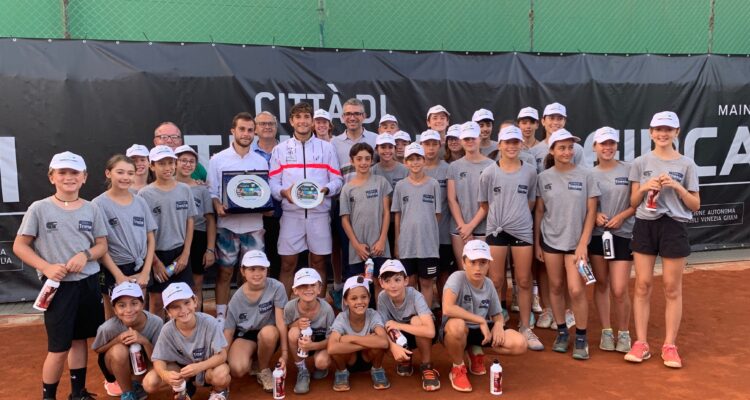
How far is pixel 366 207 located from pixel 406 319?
99 cm

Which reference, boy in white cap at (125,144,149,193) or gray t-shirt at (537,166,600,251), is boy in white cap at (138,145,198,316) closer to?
boy in white cap at (125,144,149,193)

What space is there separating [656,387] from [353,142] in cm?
292

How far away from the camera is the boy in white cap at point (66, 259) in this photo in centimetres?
337

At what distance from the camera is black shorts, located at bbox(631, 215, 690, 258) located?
152 inches

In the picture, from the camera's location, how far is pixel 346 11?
7.87m

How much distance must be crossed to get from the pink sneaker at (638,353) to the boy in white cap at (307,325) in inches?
79.7

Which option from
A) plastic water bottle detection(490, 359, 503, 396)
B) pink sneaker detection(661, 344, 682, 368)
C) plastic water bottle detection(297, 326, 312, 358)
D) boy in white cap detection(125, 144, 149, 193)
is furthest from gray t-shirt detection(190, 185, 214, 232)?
pink sneaker detection(661, 344, 682, 368)

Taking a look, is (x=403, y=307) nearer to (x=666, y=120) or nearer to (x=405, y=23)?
(x=666, y=120)

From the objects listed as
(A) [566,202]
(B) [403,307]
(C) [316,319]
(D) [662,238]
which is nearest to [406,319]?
(B) [403,307]

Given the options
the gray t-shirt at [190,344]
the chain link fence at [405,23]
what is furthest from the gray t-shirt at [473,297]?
the chain link fence at [405,23]

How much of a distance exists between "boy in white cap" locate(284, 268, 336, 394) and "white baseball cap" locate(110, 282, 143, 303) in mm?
906

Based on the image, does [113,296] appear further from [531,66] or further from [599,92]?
[599,92]

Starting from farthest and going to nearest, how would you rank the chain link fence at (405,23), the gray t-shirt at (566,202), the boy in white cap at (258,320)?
the chain link fence at (405,23), the gray t-shirt at (566,202), the boy in white cap at (258,320)

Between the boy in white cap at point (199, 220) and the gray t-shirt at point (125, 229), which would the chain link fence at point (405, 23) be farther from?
the gray t-shirt at point (125, 229)
